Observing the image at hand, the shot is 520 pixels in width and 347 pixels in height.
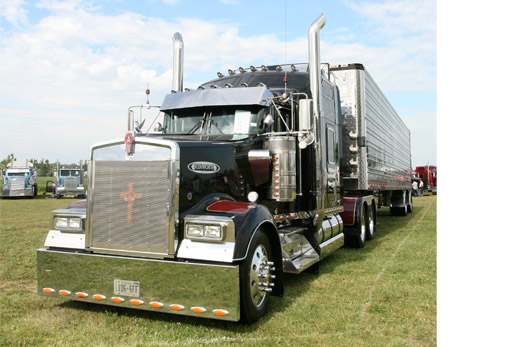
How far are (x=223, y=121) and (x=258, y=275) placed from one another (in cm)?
223

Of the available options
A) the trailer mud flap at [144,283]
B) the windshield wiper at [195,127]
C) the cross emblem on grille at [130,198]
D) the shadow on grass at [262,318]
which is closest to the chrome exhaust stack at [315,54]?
the windshield wiper at [195,127]

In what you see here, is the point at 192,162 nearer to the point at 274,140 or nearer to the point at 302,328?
the point at 274,140

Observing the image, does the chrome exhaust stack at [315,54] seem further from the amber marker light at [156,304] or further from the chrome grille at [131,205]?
the amber marker light at [156,304]

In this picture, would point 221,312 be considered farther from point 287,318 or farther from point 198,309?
point 287,318

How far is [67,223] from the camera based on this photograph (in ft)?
15.8

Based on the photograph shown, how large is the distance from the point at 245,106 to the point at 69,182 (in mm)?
30736

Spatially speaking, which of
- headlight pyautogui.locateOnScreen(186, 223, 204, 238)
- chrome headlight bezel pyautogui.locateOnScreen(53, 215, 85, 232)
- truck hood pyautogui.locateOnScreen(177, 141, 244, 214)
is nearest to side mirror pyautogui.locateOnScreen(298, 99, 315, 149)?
truck hood pyautogui.locateOnScreen(177, 141, 244, 214)

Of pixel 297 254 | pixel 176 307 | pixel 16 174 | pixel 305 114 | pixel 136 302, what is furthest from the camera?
pixel 16 174

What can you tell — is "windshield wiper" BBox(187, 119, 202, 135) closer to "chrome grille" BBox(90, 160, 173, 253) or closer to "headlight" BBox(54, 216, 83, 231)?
"chrome grille" BBox(90, 160, 173, 253)

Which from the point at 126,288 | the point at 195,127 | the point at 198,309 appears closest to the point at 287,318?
the point at 198,309

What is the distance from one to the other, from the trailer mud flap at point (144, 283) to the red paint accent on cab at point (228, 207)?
25.9 inches

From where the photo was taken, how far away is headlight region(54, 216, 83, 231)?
4.77m

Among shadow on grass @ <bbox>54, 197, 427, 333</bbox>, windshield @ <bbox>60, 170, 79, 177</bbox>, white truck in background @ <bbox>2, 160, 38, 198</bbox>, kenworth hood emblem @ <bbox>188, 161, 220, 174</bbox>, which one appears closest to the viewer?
shadow on grass @ <bbox>54, 197, 427, 333</bbox>

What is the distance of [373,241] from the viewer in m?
11.0
